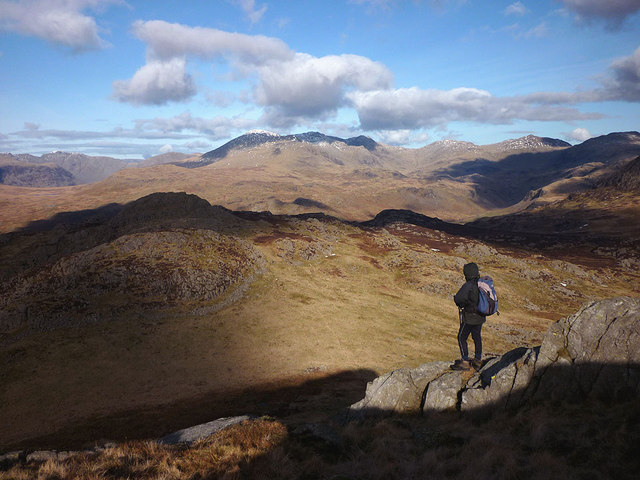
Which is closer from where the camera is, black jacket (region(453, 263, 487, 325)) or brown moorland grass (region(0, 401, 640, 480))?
brown moorland grass (region(0, 401, 640, 480))

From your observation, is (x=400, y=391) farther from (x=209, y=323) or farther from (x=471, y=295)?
(x=209, y=323)

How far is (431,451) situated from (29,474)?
1338 centimetres

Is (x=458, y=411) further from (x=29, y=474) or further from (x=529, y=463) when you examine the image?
(x=29, y=474)

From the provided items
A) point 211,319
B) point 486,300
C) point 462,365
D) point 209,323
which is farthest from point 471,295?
point 211,319

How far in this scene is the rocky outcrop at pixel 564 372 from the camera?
12609 mm

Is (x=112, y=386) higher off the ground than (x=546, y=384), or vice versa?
(x=546, y=384)

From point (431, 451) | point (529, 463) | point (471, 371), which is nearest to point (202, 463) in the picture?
point (431, 451)

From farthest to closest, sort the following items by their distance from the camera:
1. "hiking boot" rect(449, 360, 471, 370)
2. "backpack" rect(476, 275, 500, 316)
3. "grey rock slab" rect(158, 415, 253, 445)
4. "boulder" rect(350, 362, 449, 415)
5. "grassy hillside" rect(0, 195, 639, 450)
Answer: "grassy hillside" rect(0, 195, 639, 450), "hiking boot" rect(449, 360, 471, 370), "boulder" rect(350, 362, 449, 415), "backpack" rect(476, 275, 500, 316), "grey rock slab" rect(158, 415, 253, 445)

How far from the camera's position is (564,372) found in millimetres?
13734

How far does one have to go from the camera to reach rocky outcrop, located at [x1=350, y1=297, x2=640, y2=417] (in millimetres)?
12609

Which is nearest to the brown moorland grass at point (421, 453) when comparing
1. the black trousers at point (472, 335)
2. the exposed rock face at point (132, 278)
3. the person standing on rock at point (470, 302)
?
the black trousers at point (472, 335)

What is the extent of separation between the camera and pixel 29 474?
34.6ft

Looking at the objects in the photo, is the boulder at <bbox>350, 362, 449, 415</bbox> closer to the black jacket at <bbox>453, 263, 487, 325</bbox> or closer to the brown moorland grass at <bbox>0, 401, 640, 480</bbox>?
the brown moorland grass at <bbox>0, 401, 640, 480</bbox>

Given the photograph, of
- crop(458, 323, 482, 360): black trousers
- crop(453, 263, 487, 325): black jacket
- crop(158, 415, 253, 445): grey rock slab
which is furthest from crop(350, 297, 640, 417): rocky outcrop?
crop(158, 415, 253, 445): grey rock slab
